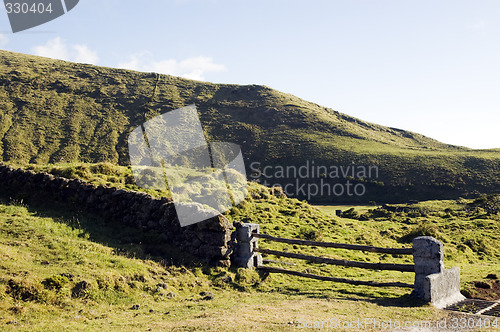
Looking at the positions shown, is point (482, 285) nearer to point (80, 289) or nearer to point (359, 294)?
point (359, 294)

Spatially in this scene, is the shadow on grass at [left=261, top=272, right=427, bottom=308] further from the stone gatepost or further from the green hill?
the green hill

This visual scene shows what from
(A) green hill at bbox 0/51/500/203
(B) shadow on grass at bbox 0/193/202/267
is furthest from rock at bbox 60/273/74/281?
(A) green hill at bbox 0/51/500/203

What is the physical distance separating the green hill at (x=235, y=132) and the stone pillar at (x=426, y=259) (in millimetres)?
52081

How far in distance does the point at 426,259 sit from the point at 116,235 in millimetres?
9734

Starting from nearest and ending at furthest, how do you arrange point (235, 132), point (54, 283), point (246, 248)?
point (54, 283), point (246, 248), point (235, 132)

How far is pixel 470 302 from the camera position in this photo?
31.5 feet

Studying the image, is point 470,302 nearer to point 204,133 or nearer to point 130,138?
point 130,138

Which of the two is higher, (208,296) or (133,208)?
(133,208)

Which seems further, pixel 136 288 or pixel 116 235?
pixel 116 235

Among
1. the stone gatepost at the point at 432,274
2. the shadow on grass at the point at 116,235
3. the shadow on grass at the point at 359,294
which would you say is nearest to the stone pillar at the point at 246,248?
the shadow on grass at the point at 359,294

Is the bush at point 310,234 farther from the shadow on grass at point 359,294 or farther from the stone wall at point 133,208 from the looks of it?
the stone wall at point 133,208

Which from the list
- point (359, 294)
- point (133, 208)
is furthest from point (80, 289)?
point (359, 294)

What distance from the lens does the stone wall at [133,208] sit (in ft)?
39.4

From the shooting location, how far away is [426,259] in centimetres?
951
